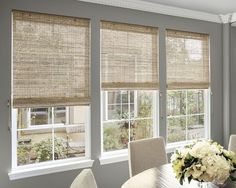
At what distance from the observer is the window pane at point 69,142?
118 inches

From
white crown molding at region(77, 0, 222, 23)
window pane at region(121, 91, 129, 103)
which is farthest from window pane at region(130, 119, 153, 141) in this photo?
white crown molding at region(77, 0, 222, 23)

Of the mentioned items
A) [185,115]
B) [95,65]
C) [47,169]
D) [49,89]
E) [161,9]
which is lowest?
[47,169]

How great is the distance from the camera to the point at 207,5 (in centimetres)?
365

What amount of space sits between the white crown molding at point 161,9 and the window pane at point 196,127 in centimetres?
158

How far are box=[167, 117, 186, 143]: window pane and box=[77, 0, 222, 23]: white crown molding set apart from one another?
1.57m

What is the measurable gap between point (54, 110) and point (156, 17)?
1899 millimetres

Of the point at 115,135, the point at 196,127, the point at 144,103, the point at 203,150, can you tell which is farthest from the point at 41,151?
the point at 196,127

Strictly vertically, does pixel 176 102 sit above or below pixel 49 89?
below

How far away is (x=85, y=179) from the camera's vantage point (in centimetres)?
142

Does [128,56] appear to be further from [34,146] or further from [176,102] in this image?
→ [34,146]

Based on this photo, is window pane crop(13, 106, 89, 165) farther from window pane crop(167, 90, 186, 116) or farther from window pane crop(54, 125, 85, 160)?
window pane crop(167, 90, 186, 116)

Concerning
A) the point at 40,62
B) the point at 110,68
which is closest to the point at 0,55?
the point at 40,62

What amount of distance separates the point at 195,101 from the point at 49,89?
2.36 metres

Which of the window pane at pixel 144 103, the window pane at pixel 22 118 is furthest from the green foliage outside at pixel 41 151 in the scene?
the window pane at pixel 144 103
